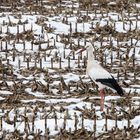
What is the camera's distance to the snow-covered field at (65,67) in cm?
946

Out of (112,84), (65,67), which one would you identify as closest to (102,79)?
(112,84)

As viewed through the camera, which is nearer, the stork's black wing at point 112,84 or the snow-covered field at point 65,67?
the snow-covered field at point 65,67

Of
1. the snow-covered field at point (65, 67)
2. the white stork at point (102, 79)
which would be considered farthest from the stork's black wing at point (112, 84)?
the snow-covered field at point (65, 67)

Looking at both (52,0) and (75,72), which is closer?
(75,72)

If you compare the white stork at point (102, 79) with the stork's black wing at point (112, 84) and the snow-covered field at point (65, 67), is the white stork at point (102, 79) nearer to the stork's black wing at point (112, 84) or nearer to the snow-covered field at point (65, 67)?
the stork's black wing at point (112, 84)

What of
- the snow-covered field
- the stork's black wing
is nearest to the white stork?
the stork's black wing

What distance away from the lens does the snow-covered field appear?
9.46 m

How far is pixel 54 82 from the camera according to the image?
485 inches

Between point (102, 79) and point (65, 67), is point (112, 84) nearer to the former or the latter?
point (102, 79)

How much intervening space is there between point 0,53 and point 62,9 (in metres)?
4.75

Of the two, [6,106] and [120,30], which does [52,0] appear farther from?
[6,106]

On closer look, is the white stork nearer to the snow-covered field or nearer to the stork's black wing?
the stork's black wing

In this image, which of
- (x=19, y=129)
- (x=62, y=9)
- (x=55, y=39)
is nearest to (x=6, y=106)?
(x=19, y=129)

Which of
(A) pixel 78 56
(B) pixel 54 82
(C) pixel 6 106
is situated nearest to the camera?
(C) pixel 6 106
